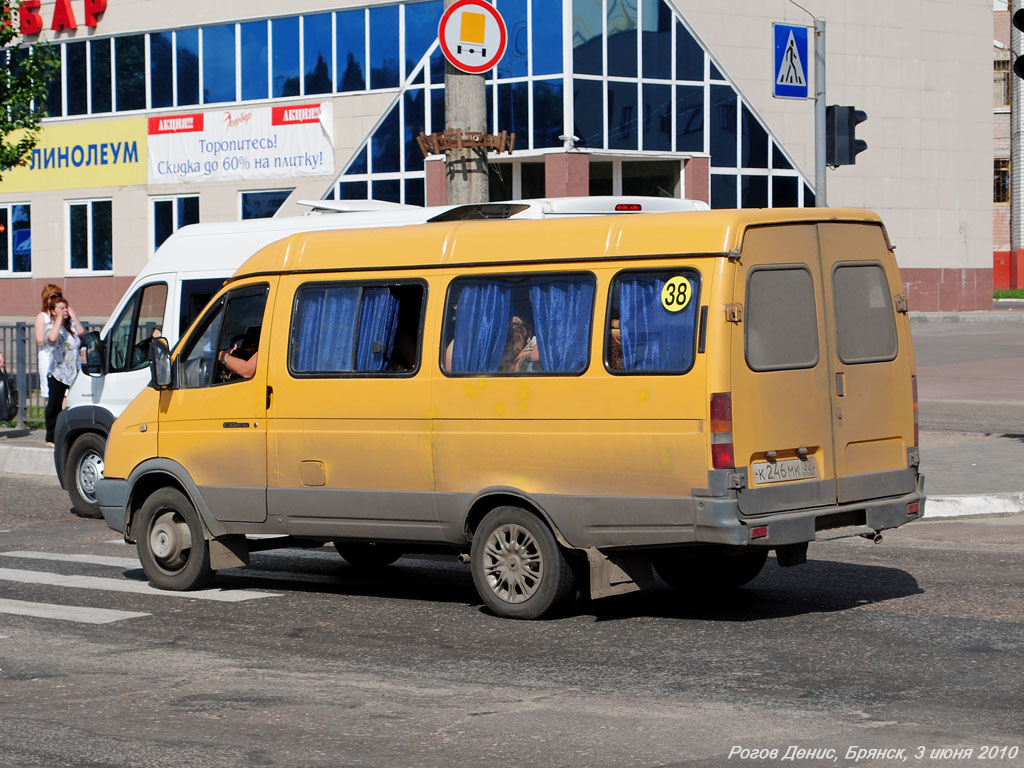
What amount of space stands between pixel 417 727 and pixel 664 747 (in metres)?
1.06

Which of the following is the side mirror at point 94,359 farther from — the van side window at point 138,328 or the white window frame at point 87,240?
the white window frame at point 87,240

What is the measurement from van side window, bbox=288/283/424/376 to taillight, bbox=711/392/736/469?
2.00 m

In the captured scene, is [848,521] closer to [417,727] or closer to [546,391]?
[546,391]

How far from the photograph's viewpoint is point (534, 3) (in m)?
38.2

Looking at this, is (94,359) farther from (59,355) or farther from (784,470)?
(784,470)

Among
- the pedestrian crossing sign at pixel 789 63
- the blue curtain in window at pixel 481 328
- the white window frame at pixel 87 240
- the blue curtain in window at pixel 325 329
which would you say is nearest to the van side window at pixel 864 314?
the blue curtain in window at pixel 481 328

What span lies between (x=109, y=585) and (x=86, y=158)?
127 feet

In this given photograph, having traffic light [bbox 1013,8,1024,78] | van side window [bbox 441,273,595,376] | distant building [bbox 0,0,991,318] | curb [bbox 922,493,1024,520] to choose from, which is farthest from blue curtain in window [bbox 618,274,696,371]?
distant building [bbox 0,0,991,318]

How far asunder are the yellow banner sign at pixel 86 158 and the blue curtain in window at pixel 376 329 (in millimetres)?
37972

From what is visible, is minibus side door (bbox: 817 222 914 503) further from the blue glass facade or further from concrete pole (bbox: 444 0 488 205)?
the blue glass facade

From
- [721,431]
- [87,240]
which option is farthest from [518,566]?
[87,240]

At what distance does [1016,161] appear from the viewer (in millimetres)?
71438

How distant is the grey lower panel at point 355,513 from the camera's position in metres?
9.55

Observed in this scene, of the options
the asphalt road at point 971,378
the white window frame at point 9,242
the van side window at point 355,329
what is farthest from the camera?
the white window frame at point 9,242
